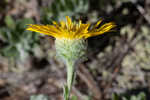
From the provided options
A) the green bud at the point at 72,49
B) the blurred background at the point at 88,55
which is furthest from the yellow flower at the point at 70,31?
the blurred background at the point at 88,55

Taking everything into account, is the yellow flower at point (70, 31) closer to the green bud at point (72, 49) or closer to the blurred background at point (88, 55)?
the green bud at point (72, 49)

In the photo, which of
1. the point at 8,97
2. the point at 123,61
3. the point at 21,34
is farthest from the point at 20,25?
the point at 123,61

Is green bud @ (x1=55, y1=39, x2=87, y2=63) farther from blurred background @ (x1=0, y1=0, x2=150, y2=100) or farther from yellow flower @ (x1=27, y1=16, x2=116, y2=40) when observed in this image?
A: blurred background @ (x1=0, y1=0, x2=150, y2=100)

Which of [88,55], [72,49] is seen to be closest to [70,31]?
[72,49]

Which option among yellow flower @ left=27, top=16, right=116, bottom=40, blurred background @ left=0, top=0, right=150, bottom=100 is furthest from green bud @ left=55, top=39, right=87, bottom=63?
blurred background @ left=0, top=0, right=150, bottom=100

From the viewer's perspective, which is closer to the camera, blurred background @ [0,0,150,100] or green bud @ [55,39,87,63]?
green bud @ [55,39,87,63]

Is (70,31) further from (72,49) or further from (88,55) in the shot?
(88,55)

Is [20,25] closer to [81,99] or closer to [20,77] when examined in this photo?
[20,77]

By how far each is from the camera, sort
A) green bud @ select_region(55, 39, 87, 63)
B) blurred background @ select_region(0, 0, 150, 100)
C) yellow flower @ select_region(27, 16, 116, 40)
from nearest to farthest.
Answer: yellow flower @ select_region(27, 16, 116, 40) < green bud @ select_region(55, 39, 87, 63) < blurred background @ select_region(0, 0, 150, 100)
